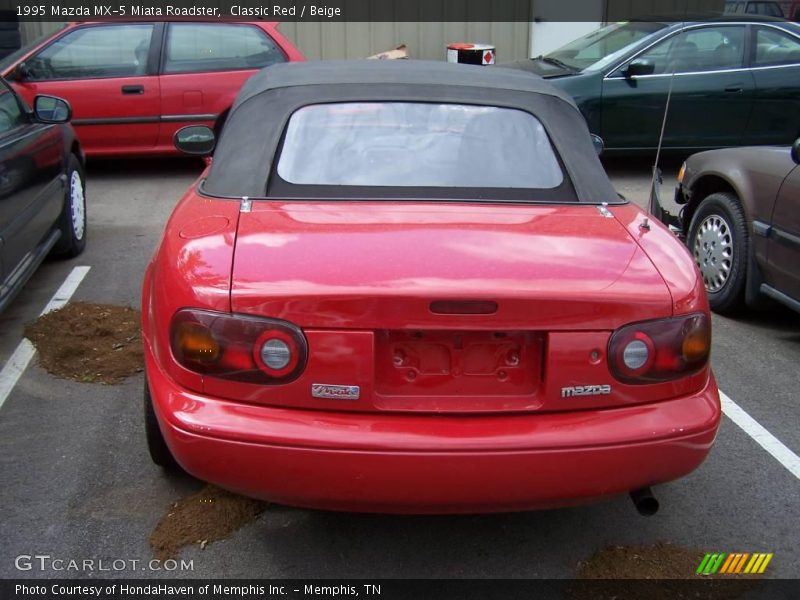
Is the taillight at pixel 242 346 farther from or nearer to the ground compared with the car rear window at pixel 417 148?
nearer to the ground

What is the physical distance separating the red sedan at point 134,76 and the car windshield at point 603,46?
303 centimetres

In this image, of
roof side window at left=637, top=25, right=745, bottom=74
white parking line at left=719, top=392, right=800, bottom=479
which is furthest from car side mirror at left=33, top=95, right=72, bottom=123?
roof side window at left=637, top=25, right=745, bottom=74

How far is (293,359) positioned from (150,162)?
7882mm

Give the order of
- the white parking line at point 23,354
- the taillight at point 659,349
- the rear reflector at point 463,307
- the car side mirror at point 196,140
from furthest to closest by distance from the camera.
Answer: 1. the car side mirror at point 196,140
2. the white parking line at point 23,354
3. the taillight at point 659,349
4. the rear reflector at point 463,307

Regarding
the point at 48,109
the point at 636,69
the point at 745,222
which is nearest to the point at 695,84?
the point at 636,69

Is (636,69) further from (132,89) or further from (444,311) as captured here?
(444,311)

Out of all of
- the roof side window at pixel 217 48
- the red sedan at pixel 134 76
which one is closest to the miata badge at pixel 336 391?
the red sedan at pixel 134 76

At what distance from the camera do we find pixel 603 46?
30.7ft

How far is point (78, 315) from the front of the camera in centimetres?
512

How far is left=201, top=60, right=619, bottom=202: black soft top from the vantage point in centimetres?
339

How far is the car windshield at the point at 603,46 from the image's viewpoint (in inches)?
356

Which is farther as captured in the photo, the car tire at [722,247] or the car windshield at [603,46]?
the car windshield at [603,46]

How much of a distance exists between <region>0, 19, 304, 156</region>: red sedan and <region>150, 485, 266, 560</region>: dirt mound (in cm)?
603

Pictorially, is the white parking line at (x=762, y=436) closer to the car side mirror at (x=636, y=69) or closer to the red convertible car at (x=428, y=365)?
the red convertible car at (x=428, y=365)
